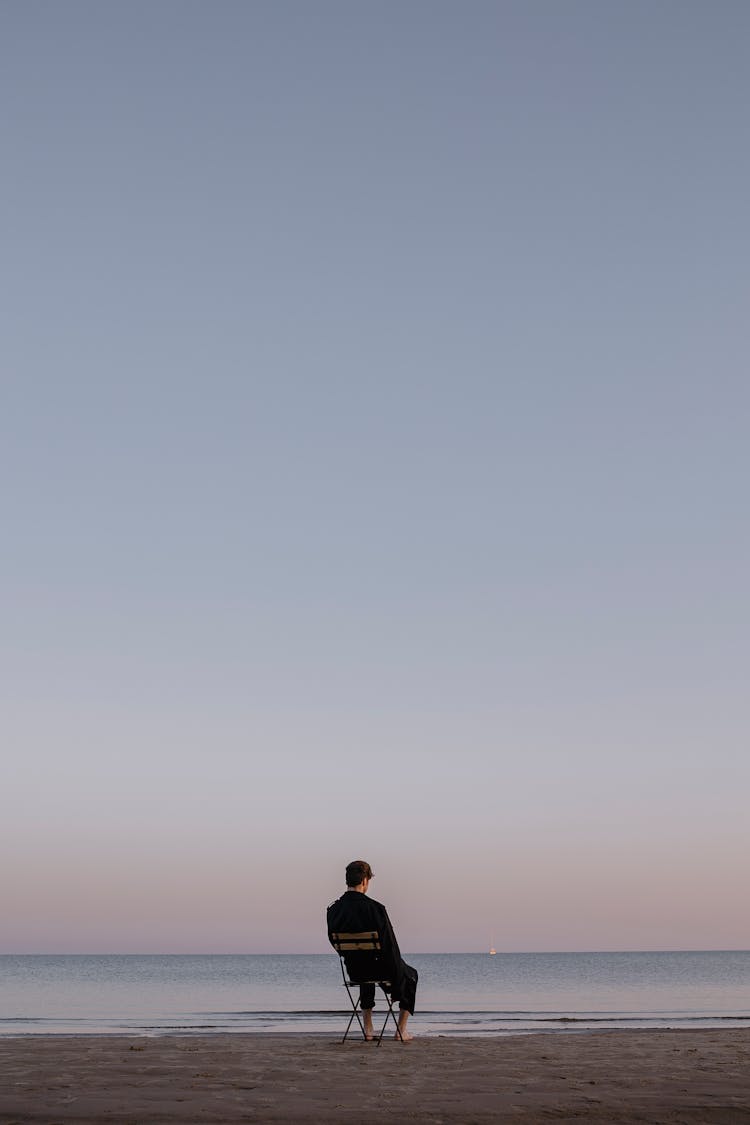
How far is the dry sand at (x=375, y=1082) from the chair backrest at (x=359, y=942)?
779mm

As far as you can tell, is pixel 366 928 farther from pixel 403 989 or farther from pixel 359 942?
pixel 403 989

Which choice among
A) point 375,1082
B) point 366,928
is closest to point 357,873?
point 366,928

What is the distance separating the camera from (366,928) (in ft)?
30.2

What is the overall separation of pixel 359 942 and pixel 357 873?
1.85ft

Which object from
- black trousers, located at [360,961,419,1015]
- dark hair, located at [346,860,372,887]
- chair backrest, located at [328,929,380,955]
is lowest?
black trousers, located at [360,961,419,1015]

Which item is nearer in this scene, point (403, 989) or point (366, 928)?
point (366, 928)

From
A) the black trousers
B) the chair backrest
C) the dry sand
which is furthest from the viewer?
the black trousers

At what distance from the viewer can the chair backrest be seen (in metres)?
9.18

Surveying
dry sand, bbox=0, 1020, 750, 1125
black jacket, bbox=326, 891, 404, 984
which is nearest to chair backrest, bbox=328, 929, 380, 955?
black jacket, bbox=326, 891, 404, 984

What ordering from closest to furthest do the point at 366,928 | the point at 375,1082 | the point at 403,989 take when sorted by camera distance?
the point at 375,1082 < the point at 366,928 < the point at 403,989

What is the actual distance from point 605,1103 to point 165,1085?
8.69 ft

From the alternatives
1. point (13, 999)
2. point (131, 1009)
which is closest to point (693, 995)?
point (131, 1009)

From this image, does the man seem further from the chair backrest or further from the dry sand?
the dry sand

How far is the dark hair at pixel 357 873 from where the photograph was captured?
9469 mm
